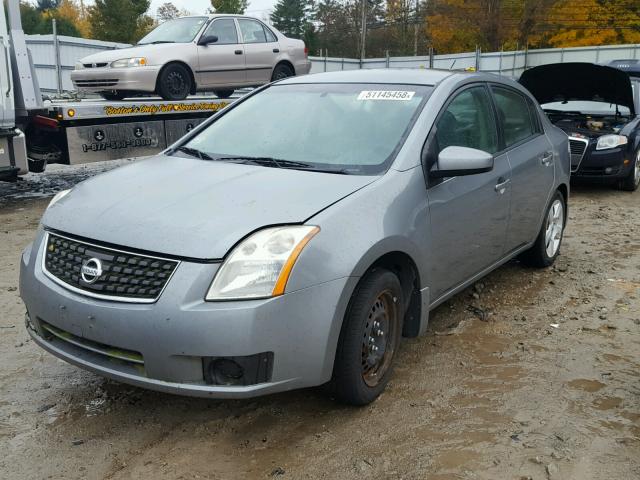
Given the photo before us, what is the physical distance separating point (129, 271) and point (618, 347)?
3.03 metres

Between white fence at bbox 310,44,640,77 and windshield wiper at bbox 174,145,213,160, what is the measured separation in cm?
2655

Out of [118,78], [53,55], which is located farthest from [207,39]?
[53,55]

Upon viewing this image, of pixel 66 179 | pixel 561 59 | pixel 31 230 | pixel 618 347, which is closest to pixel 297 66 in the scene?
pixel 66 179

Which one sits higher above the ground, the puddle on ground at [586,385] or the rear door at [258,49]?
the rear door at [258,49]

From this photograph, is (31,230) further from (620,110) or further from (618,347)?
(620,110)

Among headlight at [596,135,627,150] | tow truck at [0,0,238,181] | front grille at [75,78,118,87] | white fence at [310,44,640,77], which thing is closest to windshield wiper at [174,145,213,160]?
tow truck at [0,0,238,181]

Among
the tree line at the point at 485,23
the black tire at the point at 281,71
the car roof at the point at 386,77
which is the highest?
the tree line at the point at 485,23

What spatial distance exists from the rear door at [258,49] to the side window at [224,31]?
0.55 ft

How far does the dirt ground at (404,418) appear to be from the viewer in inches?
110

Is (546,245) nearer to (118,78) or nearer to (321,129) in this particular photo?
(321,129)

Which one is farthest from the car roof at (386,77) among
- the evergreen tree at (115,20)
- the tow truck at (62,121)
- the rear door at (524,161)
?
the evergreen tree at (115,20)

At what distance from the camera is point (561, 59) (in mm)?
36250

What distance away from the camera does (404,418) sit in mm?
3172

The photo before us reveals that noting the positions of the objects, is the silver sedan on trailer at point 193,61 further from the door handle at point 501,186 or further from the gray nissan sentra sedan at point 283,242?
the door handle at point 501,186
